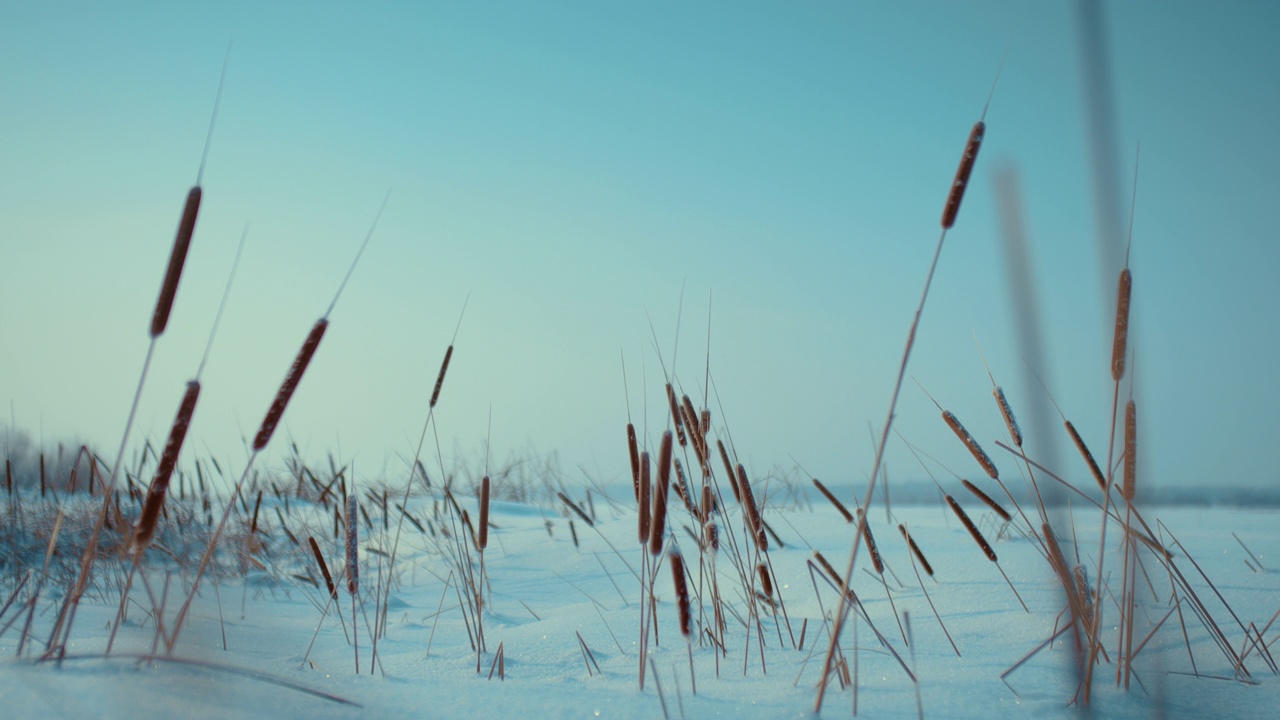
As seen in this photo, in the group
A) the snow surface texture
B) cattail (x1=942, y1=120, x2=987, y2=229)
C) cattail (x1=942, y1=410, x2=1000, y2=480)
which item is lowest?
the snow surface texture

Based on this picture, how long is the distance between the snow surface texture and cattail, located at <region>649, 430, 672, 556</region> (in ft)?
0.64

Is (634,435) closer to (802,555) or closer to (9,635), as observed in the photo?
(802,555)

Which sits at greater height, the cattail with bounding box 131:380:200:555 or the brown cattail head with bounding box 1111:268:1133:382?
the brown cattail head with bounding box 1111:268:1133:382

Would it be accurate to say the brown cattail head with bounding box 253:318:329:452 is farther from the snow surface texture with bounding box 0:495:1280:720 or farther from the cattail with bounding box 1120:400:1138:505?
the cattail with bounding box 1120:400:1138:505

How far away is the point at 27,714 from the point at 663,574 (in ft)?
6.30

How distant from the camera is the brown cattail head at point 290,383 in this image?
3.32 feet

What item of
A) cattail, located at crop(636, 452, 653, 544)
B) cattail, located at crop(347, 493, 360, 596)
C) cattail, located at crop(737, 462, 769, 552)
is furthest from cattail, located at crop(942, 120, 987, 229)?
cattail, located at crop(347, 493, 360, 596)

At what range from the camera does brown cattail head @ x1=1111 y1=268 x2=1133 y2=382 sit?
1016mm

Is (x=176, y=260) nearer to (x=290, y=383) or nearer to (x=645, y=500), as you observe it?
(x=290, y=383)

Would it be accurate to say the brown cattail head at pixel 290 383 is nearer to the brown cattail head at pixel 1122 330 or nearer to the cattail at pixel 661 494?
the cattail at pixel 661 494

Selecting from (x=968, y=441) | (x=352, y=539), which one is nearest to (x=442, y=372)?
(x=352, y=539)

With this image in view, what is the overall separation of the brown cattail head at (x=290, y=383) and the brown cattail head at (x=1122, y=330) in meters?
1.09

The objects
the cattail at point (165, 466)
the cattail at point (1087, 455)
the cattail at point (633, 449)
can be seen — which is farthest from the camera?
the cattail at point (633, 449)

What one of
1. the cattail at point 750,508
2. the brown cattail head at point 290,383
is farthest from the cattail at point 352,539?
the cattail at point 750,508
